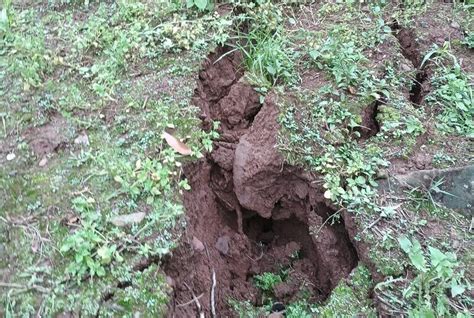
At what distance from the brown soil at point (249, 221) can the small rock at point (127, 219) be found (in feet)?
0.73

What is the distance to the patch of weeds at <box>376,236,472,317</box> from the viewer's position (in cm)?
237

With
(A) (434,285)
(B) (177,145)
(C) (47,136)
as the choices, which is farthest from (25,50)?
(A) (434,285)

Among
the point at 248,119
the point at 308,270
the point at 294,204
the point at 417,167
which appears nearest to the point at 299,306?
the point at 308,270

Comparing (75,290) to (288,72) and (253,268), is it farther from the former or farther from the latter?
(288,72)

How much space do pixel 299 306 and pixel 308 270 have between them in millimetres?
284

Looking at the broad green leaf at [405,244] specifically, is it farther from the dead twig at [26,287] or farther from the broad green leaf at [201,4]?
the broad green leaf at [201,4]

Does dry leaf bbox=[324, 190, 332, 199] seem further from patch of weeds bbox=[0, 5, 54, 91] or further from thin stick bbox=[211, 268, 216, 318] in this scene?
patch of weeds bbox=[0, 5, 54, 91]

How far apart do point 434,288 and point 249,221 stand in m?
1.13

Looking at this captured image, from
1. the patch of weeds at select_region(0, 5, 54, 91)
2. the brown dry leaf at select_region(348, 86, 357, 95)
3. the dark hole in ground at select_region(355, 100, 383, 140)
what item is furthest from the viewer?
the patch of weeds at select_region(0, 5, 54, 91)

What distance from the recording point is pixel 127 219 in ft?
8.59

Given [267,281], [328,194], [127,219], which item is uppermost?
[127,219]

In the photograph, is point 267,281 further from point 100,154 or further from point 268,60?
point 268,60

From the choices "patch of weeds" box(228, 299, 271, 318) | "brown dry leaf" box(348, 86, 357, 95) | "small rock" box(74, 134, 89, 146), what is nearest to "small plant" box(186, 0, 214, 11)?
"brown dry leaf" box(348, 86, 357, 95)

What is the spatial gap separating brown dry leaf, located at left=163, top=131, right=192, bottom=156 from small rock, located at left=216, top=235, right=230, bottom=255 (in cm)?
47
